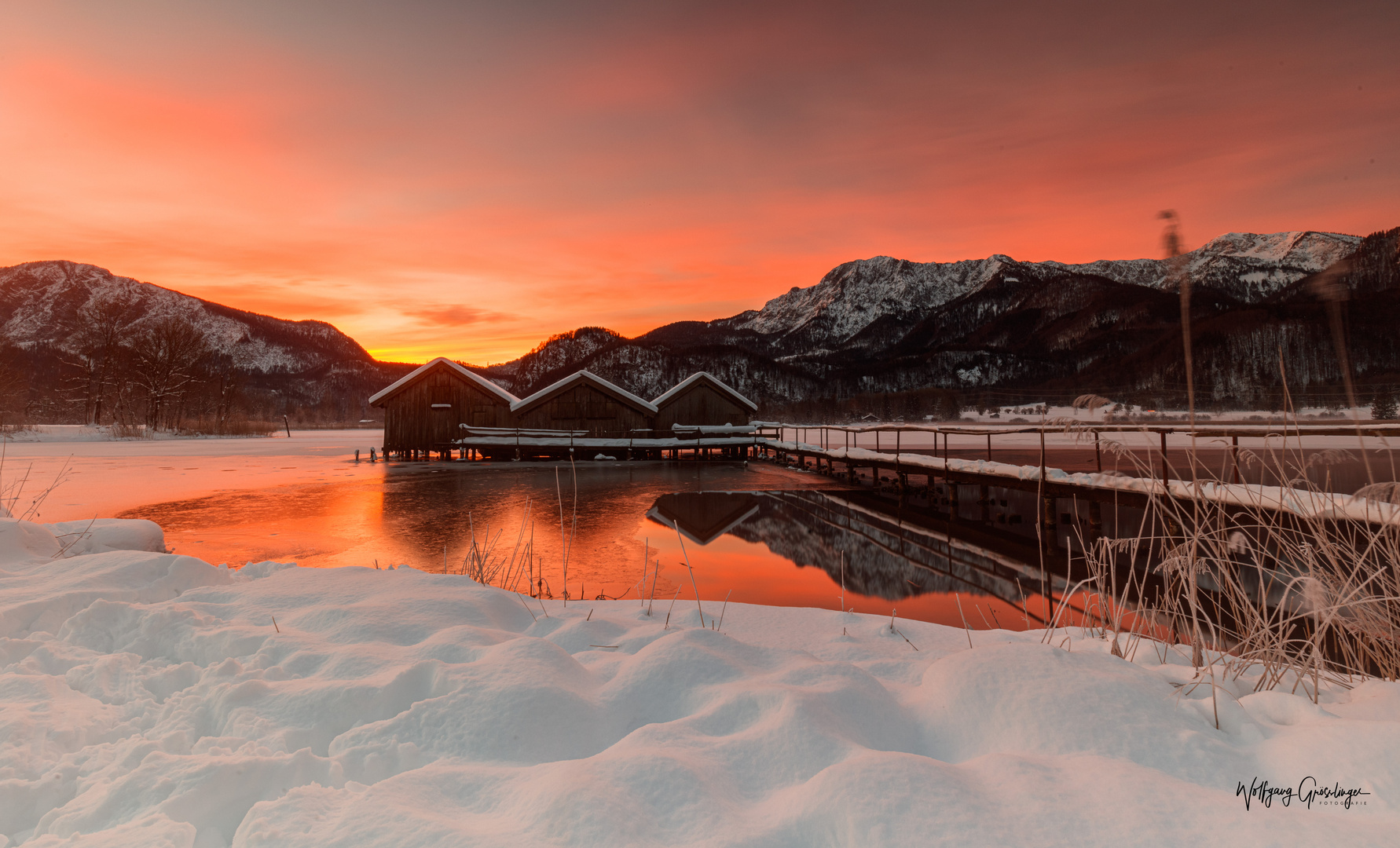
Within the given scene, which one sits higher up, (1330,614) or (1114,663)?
(1330,614)

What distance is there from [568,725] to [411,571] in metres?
3.16

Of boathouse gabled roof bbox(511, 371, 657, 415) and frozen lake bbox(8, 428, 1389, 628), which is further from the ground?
boathouse gabled roof bbox(511, 371, 657, 415)

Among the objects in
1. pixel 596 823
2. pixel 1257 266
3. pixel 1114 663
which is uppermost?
pixel 1257 266

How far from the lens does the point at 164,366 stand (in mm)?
43125

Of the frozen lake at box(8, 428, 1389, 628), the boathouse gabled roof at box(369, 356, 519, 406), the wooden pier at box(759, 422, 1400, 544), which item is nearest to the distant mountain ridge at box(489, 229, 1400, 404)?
the wooden pier at box(759, 422, 1400, 544)

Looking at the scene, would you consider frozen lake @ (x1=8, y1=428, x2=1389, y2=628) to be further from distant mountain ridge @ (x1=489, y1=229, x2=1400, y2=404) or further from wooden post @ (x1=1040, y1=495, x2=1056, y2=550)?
distant mountain ridge @ (x1=489, y1=229, x2=1400, y2=404)

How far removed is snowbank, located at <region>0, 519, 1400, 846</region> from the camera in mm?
1667

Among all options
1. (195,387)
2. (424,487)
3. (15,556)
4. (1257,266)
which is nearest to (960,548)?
(15,556)

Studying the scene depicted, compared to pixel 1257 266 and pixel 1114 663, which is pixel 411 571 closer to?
pixel 1114 663

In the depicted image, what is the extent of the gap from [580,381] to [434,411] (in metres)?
7.21

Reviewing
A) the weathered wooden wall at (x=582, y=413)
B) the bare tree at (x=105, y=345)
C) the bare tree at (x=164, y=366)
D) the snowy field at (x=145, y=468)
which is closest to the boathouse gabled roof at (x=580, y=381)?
the weathered wooden wall at (x=582, y=413)

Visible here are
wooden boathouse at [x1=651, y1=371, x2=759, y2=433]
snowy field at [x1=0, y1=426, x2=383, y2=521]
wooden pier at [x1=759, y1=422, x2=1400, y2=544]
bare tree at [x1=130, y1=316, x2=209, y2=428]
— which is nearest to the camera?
wooden pier at [x1=759, y1=422, x2=1400, y2=544]

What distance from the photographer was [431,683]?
2654 millimetres

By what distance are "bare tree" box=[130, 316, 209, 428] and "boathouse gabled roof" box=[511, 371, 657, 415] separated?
28972mm
